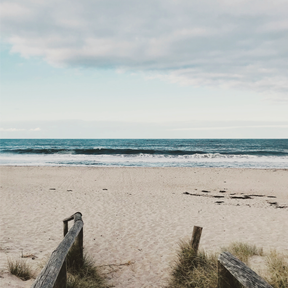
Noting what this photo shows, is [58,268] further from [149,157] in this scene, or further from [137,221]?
[149,157]

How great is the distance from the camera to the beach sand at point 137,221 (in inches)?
218

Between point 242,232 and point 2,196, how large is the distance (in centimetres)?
994

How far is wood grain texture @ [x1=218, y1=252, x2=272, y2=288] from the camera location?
239 centimetres

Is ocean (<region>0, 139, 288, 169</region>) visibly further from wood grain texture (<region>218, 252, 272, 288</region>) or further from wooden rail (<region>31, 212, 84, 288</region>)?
wood grain texture (<region>218, 252, 272, 288</region>)

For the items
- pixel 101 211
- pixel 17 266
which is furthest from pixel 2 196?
pixel 17 266

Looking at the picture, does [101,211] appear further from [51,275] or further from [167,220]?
[51,275]

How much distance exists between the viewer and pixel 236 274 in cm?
271

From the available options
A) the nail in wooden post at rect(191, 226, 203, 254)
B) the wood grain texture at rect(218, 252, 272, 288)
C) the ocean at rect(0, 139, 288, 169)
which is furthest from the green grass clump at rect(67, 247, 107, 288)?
the ocean at rect(0, 139, 288, 169)

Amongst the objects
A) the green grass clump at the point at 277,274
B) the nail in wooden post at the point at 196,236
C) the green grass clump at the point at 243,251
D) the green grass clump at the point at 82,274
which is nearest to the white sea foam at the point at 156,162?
the green grass clump at the point at 243,251

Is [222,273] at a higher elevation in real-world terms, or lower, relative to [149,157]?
higher

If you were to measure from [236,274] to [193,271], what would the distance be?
1.85 metres

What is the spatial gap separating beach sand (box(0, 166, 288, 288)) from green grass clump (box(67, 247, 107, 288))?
32 cm

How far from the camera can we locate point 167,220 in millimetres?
8617

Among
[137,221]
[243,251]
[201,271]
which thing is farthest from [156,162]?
[201,271]
